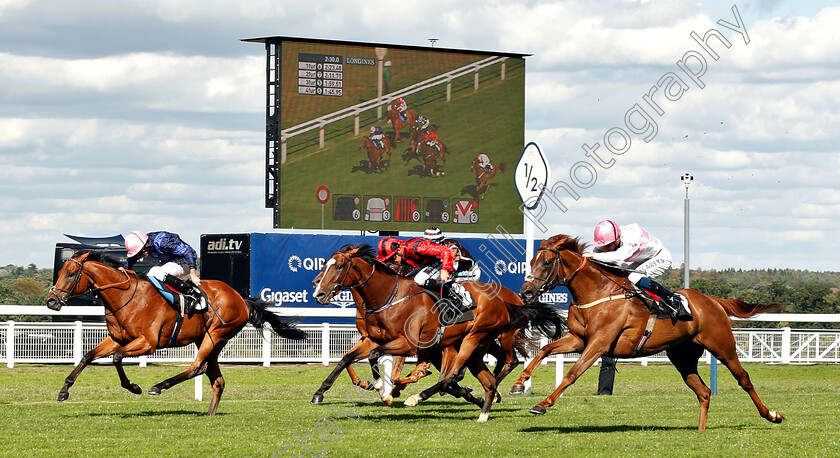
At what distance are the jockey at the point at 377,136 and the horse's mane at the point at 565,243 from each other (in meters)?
10.5

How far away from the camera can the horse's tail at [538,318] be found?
11.4 metres

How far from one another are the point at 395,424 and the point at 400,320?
92cm

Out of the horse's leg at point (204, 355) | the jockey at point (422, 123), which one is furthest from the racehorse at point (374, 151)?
the horse's leg at point (204, 355)

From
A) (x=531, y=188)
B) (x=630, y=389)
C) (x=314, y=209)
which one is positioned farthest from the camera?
(x=314, y=209)

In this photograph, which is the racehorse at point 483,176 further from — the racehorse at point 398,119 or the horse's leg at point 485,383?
the horse's leg at point 485,383

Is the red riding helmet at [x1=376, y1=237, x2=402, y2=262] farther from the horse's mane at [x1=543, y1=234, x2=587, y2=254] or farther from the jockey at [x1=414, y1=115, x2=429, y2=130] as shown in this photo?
the jockey at [x1=414, y1=115, x2=429, y2=130]

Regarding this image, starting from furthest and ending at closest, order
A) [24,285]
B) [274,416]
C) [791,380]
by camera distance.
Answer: [24,285], [791,380], [274,416]

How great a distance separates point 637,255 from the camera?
10.2 m

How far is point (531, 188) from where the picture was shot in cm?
1412

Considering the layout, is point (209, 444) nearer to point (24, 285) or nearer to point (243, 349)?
point (243, 349)

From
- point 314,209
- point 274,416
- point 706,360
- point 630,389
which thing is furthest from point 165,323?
point 706,360

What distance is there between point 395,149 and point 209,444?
40.1 feet

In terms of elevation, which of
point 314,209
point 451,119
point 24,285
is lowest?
point 24,285

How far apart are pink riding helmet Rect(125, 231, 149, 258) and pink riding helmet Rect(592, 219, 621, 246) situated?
4433 mm
